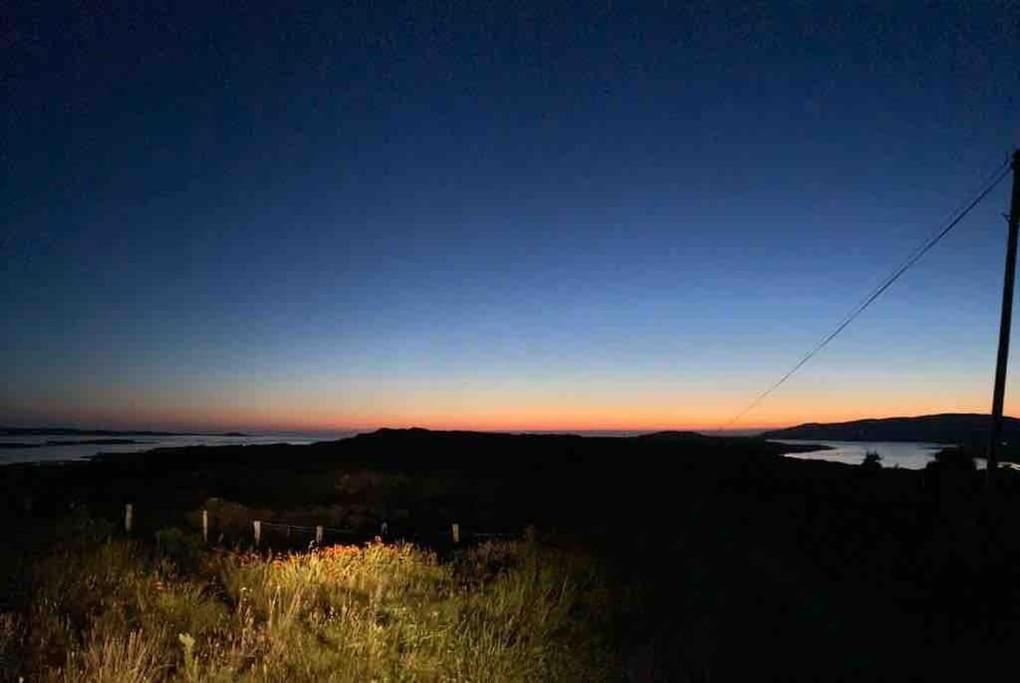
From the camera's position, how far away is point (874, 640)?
26.1ft

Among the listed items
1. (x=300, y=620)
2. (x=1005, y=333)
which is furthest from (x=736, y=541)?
(x=300, y=620)

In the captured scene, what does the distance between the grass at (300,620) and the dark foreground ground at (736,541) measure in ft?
1.73

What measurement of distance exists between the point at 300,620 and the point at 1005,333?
14497 mm

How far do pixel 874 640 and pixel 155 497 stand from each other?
30.5m

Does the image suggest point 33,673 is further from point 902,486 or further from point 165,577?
point 902,486

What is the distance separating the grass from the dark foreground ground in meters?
0.53

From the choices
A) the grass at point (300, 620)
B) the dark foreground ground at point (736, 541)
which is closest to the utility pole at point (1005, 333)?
the dark foreground ground at point (736, 541)

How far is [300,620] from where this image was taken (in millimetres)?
6324

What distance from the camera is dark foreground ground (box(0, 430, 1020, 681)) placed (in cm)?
716

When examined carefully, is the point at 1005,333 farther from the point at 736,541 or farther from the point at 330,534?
the point at 330,534

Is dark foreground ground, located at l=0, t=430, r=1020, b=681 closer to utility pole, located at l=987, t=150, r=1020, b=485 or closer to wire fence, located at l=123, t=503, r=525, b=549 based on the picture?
wire fence, located at l=123, t=503, r=525, b=549

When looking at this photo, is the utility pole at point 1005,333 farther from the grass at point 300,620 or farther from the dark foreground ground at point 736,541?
the grass at point 300,620

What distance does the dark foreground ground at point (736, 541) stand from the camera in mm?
7164

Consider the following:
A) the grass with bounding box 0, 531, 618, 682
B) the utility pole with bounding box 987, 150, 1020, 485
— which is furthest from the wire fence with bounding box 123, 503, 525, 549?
the utility pole with bounding box 987, 150, 1020, 485
